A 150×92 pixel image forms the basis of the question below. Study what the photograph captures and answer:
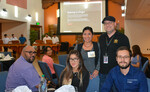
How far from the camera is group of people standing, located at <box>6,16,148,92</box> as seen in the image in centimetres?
179

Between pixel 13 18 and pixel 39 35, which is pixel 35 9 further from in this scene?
pixel 13 18

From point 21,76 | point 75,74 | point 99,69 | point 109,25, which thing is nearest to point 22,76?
point 21,76

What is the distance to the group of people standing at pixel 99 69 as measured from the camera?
1.79m

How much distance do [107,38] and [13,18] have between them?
10374mm

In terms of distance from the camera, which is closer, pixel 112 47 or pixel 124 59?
pixel 124 59

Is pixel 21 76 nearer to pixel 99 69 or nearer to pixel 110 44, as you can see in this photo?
pixel 99 69

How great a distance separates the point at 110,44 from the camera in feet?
8.68

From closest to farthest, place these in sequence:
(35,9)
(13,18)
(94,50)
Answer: (94,50) < (13,18) < (35,9)

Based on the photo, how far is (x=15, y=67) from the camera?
224 cm

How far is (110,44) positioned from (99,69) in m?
0.43

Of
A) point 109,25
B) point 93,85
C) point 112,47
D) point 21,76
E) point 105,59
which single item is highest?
point 109,25

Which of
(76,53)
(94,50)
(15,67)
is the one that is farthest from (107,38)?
A: (15,67)

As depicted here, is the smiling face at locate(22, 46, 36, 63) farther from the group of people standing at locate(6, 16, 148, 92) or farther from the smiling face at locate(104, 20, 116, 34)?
the smiling face at locate(104, 20, 116, 34)

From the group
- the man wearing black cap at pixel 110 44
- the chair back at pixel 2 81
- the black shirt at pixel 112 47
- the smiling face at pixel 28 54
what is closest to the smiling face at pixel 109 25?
the man wearing black cap at pixel 110 44
